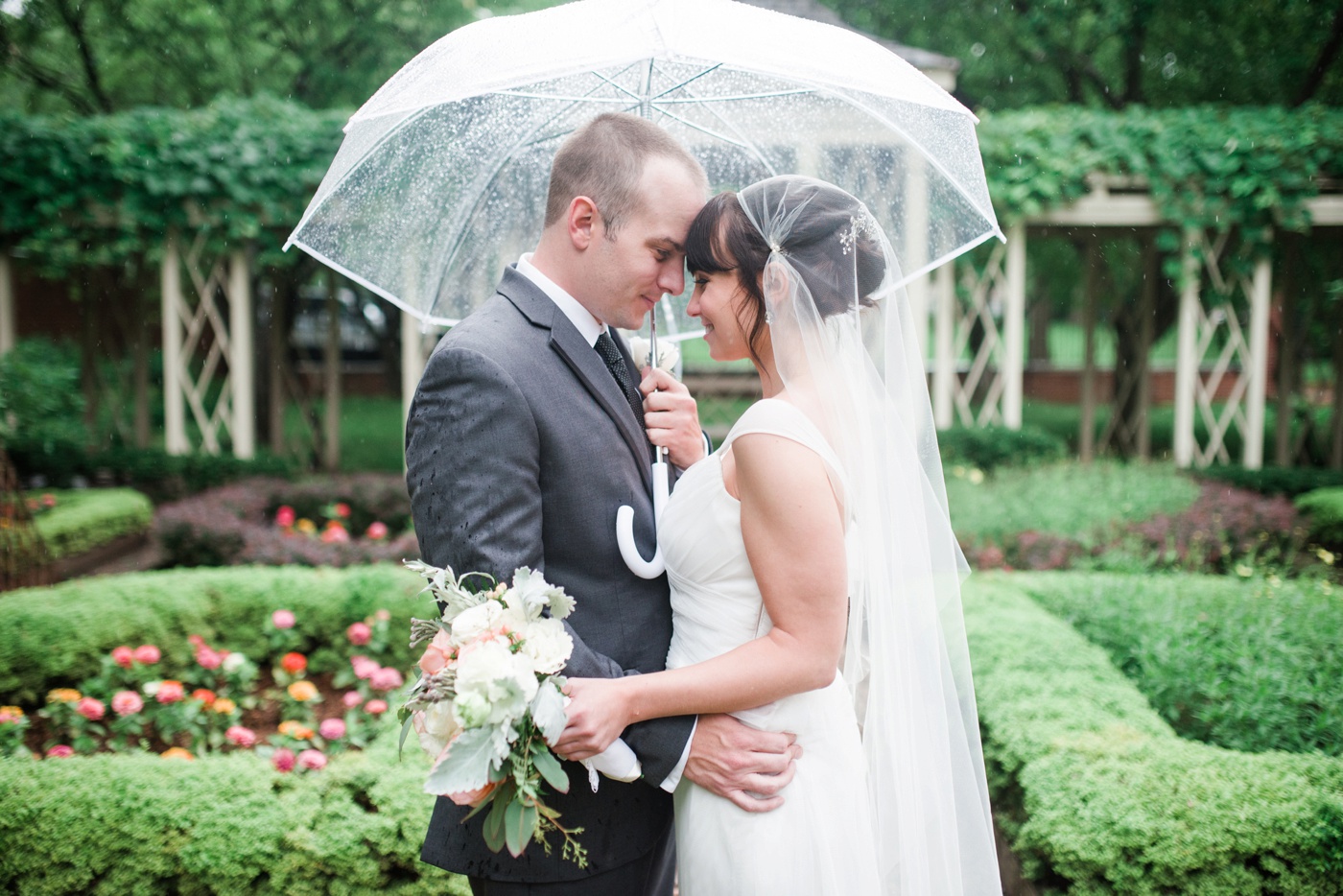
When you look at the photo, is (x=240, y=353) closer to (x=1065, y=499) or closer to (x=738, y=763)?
(x=1065, y=499)

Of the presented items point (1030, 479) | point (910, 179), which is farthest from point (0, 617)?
point (1030, 479)

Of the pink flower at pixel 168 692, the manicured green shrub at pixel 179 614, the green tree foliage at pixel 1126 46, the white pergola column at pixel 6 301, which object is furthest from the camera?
the green tree foliage at pixel 1126 46

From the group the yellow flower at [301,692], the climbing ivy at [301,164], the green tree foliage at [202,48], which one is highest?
the green tree foliage at [202,48]

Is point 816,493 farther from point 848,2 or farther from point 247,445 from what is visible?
point 848,2

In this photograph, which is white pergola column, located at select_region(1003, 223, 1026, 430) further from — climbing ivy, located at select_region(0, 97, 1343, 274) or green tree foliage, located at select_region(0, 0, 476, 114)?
green tree foliage, located at select_region(0, 0, 476, 114)

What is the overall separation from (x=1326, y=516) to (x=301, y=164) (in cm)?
1055

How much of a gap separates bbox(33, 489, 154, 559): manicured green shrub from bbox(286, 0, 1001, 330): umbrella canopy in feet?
20.1

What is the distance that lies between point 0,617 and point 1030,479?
26.5ft

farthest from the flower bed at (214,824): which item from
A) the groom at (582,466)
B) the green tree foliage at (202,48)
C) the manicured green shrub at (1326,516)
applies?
the green tree foliage at (202,48)

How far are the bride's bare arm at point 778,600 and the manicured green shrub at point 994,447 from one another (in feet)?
28.1

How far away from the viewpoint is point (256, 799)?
313cm

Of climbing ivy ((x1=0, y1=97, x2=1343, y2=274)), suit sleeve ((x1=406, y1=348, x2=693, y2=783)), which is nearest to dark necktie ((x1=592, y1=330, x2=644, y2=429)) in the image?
suit sleeve ((x1=406, y1=348, x2=693, y2=783))

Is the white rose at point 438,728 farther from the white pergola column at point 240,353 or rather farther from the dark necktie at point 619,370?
the white pergola column at point 240,353

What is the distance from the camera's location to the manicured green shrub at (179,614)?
14.3 feet
